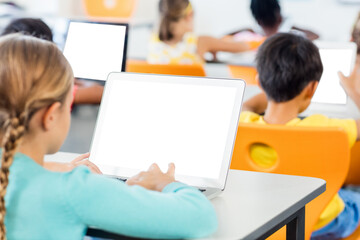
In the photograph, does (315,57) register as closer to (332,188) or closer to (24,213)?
(332,188)

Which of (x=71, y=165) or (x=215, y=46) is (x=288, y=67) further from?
(x=215, y=46)

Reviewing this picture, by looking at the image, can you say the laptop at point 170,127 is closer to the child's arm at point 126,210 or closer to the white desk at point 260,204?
the white desk at point 260,204

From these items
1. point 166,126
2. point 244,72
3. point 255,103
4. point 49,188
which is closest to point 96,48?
point 166,126

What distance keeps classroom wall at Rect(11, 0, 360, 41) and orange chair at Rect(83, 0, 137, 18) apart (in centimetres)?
41

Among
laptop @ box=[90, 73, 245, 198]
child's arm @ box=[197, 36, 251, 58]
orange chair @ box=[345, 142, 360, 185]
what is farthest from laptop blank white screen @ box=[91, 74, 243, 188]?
child's arm @ box=[197, 36, 251, 58]

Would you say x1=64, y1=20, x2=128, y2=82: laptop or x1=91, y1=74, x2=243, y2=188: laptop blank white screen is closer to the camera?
x1=91, y1=74, x2=243, y2=188: laptop blank white screen

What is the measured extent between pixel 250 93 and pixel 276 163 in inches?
37.8

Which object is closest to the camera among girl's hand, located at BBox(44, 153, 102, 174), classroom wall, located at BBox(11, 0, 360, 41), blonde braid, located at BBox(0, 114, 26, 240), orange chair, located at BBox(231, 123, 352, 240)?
blonde braid, located at BBox(0, 114, 26, 240)

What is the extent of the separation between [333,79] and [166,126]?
3.53 feet

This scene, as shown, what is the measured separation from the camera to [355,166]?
2.37 meters

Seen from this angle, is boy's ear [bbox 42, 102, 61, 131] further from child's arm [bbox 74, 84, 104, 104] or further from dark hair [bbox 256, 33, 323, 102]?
child's arm [bbox 74, 84, 104, 104]

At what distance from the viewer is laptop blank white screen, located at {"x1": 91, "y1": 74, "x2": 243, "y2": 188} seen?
1.33m

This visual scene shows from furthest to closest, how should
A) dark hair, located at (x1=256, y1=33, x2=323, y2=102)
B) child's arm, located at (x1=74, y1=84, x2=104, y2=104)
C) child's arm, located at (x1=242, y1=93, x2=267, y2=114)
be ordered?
child's arm, located at (x1=74, y1=84, x2=104, y2=104) < child's arm, located at (x1=242, y1=93, x2=267, y2=114) < dark hair, located at (x1=256, y1=33, x2=323, y2=102)

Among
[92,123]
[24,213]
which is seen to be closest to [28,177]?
[24,213]
